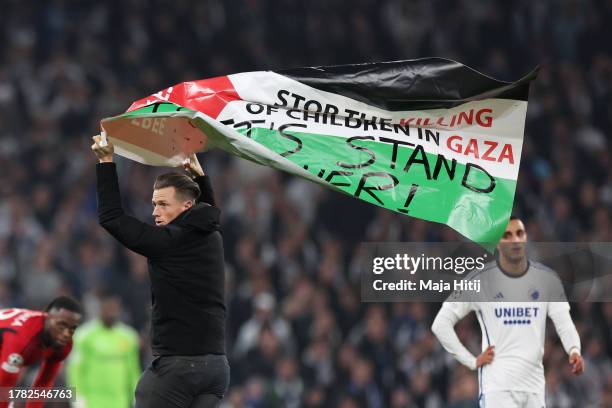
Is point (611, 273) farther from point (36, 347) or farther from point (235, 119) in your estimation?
point (36, 347)

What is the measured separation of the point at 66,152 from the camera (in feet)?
50.6

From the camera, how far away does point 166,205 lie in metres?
6.07

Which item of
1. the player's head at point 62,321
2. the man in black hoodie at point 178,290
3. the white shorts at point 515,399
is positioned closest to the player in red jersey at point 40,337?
the player's head at point 62,321

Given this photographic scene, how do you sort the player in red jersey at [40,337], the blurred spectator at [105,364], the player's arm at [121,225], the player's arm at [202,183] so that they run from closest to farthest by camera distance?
the player's arm at [121,225] → the player's arm at [202,183] → the player in red jersey at [40,337] → the blurred spectator at [105,364]

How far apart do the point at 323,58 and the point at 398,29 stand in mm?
1279

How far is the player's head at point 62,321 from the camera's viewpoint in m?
7.55

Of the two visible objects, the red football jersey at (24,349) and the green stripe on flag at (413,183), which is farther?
the red football jersey at (24,349)

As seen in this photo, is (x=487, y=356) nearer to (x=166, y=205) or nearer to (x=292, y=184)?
(x=166, y=205)

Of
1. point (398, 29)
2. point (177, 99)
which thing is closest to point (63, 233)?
point (398, 29)

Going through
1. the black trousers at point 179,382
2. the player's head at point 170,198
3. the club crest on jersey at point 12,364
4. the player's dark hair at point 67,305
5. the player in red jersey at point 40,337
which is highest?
the player's head at point 170,198

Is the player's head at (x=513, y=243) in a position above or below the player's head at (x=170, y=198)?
above

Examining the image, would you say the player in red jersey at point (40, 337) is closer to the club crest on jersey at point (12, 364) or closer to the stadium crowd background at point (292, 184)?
the club crest on jersey at point (12, 364)

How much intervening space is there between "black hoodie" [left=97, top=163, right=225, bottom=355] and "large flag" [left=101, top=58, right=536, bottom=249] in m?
0.72

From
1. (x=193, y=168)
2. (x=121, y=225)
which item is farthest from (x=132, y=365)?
(x=121, y=225)
